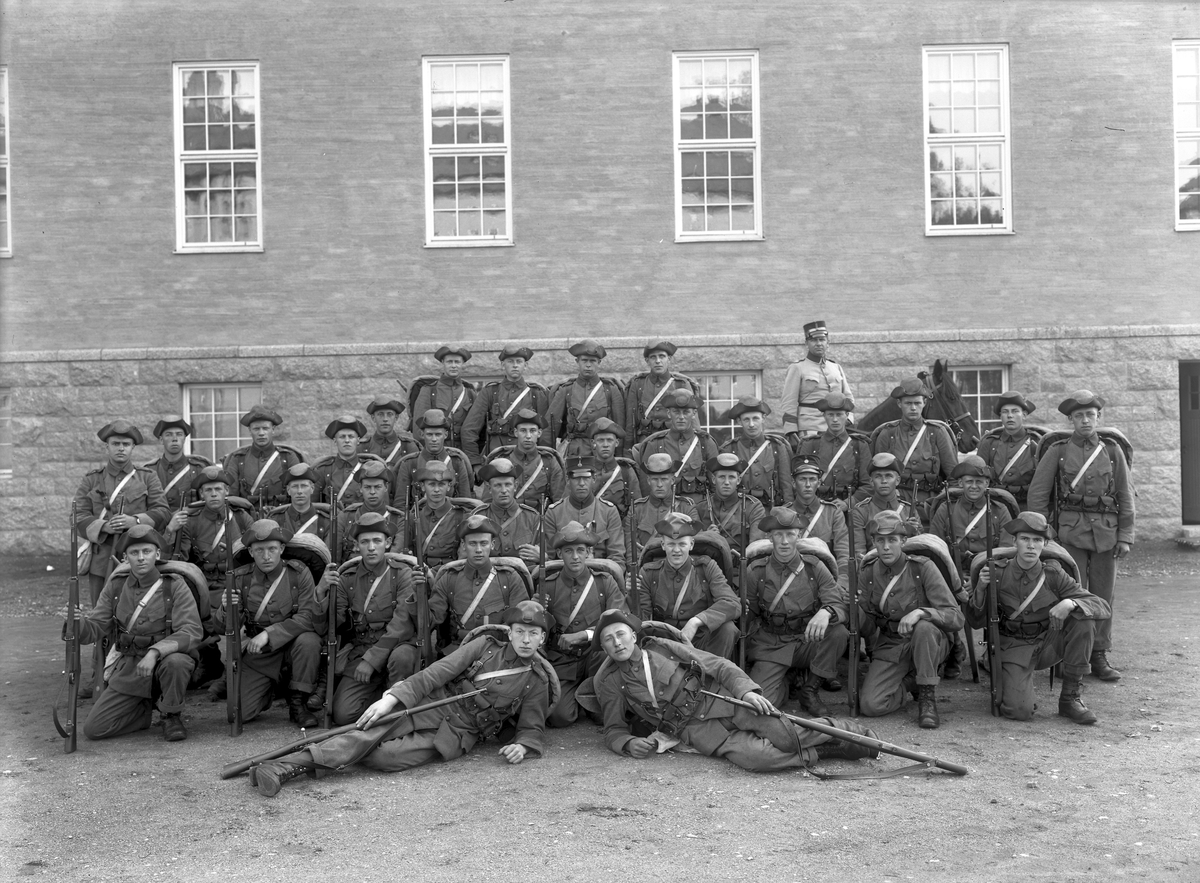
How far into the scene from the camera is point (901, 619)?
370 inches

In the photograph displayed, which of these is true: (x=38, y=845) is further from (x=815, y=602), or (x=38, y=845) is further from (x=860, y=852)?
(x=815, y=602)

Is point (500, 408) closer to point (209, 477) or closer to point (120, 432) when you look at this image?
point (209, 477)

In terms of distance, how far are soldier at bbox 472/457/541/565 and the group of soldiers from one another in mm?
27

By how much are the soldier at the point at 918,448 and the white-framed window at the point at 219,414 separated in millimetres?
8532

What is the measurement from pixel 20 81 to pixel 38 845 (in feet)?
39.8

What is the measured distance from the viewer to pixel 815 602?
31.4 feet

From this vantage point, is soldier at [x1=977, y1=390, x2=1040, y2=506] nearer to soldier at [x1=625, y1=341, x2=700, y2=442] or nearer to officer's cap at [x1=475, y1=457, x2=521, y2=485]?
soldier at [x1=625, y1=341, x2=700, y2=442]

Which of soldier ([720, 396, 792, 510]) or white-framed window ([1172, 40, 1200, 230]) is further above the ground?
white-framed window ([1172, 40, 1200, 230])

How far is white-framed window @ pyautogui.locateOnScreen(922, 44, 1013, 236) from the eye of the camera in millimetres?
16359

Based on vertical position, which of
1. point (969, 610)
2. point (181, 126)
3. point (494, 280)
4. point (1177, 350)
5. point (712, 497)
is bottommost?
point (969, 610)

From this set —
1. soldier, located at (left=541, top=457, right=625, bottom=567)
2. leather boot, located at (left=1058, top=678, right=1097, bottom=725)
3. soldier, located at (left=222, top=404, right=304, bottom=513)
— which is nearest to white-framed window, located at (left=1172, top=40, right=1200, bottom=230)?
leather boot, located at (left=1058, top=678, right=1097, bottom=725)

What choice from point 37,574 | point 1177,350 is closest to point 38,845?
point 37,574

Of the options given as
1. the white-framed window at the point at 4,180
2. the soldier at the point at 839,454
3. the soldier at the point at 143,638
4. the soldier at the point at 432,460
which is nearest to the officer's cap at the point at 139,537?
the soldier at the point at 143,638

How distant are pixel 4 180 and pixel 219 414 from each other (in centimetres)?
421
